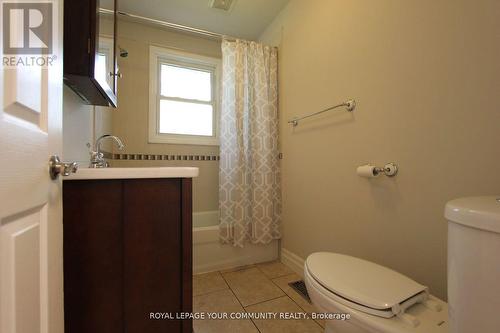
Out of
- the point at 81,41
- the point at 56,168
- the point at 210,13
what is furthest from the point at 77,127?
the point at 210,13

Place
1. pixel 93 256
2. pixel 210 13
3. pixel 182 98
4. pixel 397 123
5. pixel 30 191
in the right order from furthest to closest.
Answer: pixel 182 98
pixel 210 13
pixel 397 123
pixel 93 256
pixel 30 191

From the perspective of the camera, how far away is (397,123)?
1.08 meters

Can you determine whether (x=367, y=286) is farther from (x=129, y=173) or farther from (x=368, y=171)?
(x=129, y=173)

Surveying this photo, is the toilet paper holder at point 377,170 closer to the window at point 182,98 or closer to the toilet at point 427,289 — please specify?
the toilet at point 427,289

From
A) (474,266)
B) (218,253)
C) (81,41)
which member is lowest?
(218,253)

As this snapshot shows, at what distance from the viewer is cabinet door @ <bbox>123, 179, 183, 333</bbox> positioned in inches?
30.4

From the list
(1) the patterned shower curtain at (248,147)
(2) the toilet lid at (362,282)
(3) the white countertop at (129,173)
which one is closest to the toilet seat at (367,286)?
(2) the toilet lid at (362,282)

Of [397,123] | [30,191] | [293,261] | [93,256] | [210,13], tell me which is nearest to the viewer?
[30,191]

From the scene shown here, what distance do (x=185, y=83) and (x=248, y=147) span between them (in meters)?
1.09

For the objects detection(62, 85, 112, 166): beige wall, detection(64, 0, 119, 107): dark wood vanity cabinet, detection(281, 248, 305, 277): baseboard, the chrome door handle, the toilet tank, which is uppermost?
detection(64, 0, 119, 107): dark wood vanity cabinet

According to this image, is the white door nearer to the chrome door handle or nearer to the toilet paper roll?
the chrome door handle

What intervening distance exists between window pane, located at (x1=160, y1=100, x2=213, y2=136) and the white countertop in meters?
1.64

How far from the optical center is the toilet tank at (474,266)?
1.38 ft

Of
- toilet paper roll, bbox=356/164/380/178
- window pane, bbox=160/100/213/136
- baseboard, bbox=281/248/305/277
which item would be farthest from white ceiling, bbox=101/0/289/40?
baseboard, bbox=281/248/305/277
